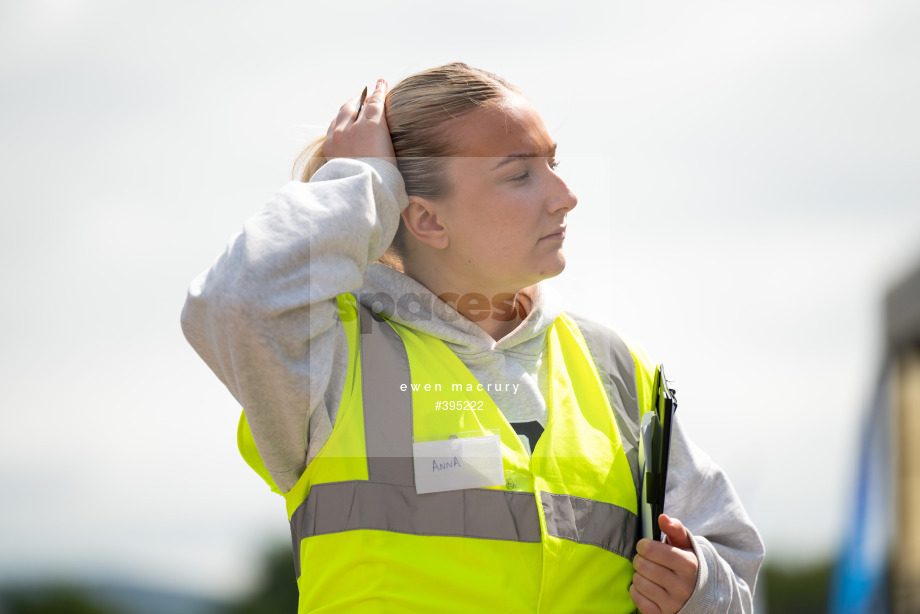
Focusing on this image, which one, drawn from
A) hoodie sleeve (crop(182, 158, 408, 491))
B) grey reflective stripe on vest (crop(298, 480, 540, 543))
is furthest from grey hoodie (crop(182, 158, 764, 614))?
grey reflective stripe on vest (crop(298, 480, 540, 543))

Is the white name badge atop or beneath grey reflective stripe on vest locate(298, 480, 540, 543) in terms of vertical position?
atop

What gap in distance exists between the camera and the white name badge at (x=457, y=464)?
191cm

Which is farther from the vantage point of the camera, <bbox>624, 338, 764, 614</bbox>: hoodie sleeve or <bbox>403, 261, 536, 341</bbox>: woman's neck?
<bbox>403, 261, 536, 341</bbox>: woman's neck

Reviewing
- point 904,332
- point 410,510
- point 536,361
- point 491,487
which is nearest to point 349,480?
point 410,510

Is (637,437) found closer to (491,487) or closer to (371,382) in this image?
(491,487)

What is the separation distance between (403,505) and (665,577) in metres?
0.64

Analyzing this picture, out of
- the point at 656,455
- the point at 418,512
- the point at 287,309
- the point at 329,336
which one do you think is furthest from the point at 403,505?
the point at 656,455

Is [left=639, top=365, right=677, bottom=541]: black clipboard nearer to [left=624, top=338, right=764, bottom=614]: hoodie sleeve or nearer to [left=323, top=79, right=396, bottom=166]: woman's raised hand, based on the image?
[left=624, top=338, right=764, bottom=614]: hoodie sleeve

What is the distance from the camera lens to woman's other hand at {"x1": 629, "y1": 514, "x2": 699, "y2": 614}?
6.49 ft

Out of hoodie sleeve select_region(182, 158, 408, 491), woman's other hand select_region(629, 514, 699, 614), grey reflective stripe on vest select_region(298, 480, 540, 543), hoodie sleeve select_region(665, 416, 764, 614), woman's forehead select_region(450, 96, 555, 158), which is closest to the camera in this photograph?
hoodie sleeve select_region(182, 158, 408, 491)

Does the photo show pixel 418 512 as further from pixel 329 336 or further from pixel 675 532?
pixel 675 532

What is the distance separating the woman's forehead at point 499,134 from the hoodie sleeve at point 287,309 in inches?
15.0

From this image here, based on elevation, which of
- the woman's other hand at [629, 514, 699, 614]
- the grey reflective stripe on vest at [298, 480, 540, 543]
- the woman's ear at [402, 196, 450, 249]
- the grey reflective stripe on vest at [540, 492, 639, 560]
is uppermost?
the woman's ear at [402, 196, 450, 249]

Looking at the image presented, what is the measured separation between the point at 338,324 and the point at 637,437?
0.83 m
